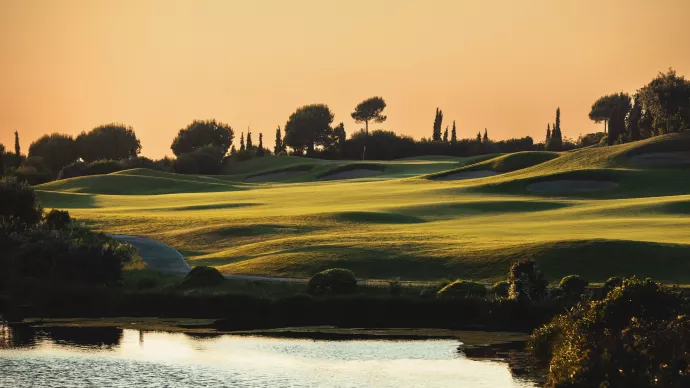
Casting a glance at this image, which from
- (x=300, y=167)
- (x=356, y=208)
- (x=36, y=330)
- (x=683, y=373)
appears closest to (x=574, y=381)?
(x=683, y=373)

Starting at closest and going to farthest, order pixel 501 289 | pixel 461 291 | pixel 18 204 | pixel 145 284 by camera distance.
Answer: pixel 461 291
pixel 501 289
pixel 145 284
pixel 18 204

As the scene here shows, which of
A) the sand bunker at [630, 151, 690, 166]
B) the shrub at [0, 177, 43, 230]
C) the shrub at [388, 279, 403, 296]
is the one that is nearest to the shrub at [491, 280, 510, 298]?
the shrub at [388, 279, 403, 296]

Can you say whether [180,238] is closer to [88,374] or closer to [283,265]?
[283,265]

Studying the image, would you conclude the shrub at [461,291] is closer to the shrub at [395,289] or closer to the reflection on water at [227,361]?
the shrub at [395,289]

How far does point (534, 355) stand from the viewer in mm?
47844

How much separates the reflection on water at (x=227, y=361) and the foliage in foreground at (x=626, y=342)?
3056 mm

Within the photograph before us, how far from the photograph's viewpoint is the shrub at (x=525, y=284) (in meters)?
55.8

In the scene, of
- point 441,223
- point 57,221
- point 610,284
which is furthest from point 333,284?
point 441,223

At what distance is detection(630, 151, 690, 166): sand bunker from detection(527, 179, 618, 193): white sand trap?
1392cm

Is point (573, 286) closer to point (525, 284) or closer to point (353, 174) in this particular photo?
point (525, 284)

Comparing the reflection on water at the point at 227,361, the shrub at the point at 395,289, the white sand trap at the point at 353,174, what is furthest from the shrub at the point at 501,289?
the white sand trap at the point at 353,174

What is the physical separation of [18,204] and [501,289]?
1550 inches

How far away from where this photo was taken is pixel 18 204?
8394cm

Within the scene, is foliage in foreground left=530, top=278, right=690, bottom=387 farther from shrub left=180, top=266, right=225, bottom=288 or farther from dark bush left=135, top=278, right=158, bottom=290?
dark bush left=135, top=278, right=158, bottom=290
